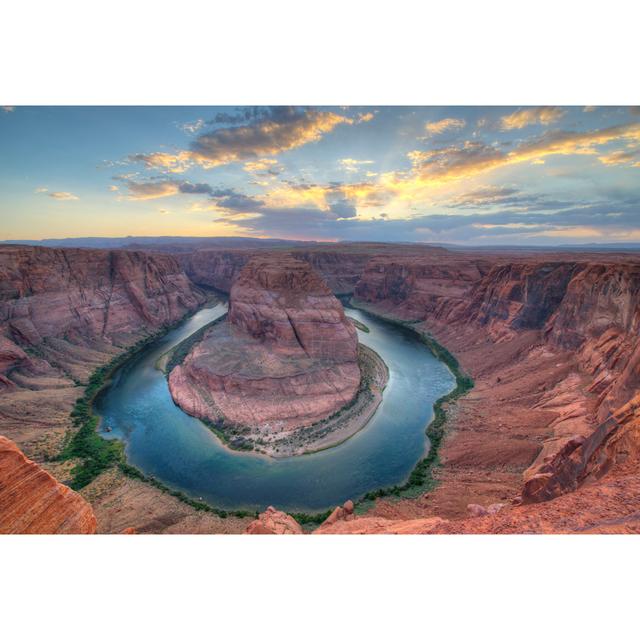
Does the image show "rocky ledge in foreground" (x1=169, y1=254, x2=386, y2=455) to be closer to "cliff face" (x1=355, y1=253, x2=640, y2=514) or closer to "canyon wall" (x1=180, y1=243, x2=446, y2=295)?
"cliff face" (x1=355, y1=253, x2=640, y2=514)

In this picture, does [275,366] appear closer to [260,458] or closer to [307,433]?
[307,433]

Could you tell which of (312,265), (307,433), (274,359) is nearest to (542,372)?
(307,433)

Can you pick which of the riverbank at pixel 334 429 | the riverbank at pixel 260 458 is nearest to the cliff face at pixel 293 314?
the riverbank at pixel 334 429

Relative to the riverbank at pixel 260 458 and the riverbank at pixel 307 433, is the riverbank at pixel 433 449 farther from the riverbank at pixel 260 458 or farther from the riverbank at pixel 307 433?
the riverbank at pixel 307 433

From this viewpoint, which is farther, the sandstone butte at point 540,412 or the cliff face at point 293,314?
the cliff face at point 293,314

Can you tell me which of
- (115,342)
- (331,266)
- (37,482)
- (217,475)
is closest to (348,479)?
(217,475)

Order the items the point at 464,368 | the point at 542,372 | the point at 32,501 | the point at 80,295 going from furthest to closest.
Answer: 1. the point at 80,295
2. the point at 464,368
3. the point at 542,372
4. the point at 32,501
